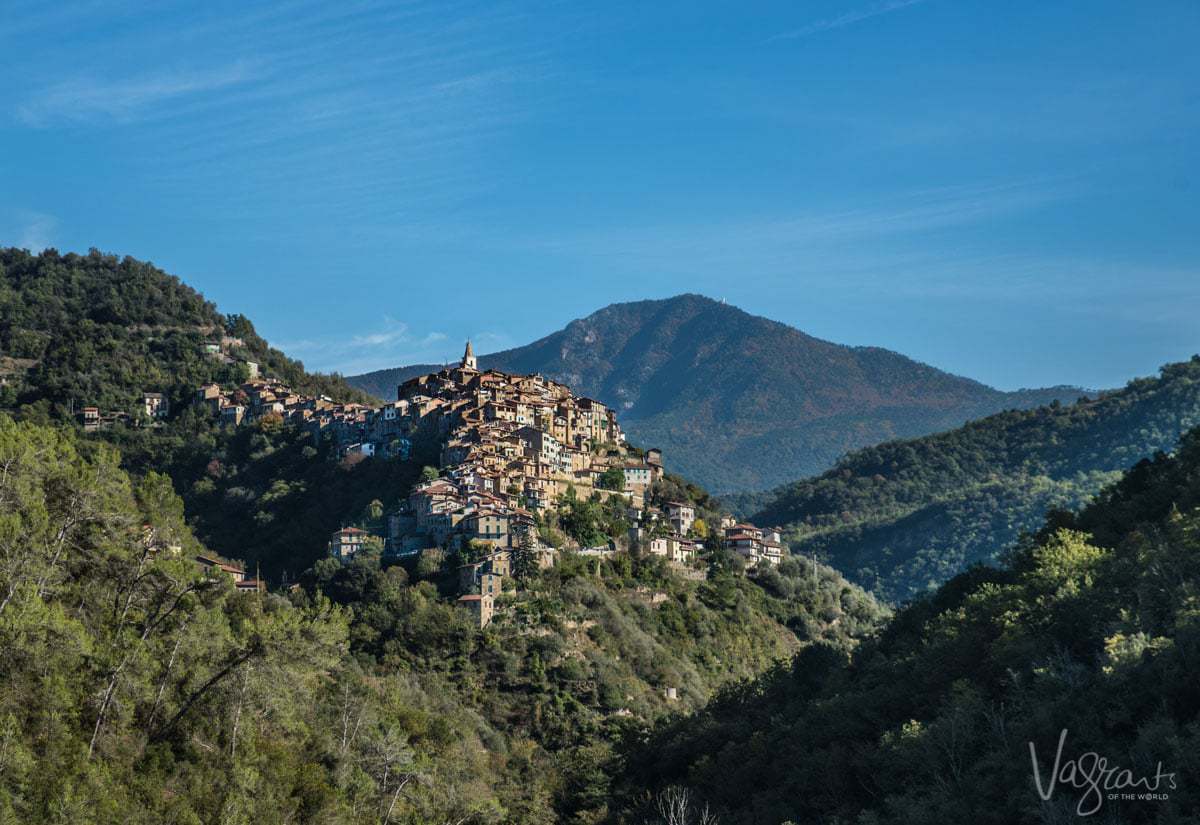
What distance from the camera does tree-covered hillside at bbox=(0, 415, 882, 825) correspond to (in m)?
29.2

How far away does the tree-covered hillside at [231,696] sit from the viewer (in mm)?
29172

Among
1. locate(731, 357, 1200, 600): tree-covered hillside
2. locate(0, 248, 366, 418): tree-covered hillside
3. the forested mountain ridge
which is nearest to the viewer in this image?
the forested mountain ridge

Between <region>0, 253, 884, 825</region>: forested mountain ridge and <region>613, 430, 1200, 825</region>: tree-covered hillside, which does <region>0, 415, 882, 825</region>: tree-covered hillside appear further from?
<region>613, 430, 1200, 825</region>: tree-covered hillside

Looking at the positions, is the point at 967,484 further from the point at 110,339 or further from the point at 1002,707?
the point at 1002,707

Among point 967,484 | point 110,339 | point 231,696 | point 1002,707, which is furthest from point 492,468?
point 967,484

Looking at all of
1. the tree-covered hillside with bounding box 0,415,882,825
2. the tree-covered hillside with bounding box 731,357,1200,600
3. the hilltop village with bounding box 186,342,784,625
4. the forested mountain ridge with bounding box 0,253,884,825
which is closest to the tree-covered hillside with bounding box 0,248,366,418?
the forested mountain ridge with bounding box 0,253,884,825

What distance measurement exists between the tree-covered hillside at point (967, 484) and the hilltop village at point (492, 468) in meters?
30.5

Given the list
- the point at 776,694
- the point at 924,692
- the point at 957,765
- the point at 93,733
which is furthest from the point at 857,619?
the point at 93,733

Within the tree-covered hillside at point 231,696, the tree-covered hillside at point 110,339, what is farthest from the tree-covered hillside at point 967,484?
the tree-covered hillside at point 231,696

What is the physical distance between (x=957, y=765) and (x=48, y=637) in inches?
758

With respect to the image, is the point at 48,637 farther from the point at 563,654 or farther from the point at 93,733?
the point at 563,654

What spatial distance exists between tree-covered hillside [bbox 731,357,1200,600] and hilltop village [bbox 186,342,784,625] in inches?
1199

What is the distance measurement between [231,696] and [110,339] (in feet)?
228

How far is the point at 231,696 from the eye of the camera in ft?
107
